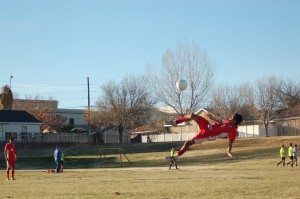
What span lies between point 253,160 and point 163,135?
40836 mm

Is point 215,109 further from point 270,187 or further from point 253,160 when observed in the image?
point 270,187

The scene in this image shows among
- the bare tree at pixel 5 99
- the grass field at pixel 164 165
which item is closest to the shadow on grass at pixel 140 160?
the grass field at pixel 164 165

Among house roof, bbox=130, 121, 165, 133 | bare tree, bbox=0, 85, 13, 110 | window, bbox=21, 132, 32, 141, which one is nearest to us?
window, bbox=21, 132, 32, 141

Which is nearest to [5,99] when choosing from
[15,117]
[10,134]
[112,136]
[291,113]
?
[15,117]

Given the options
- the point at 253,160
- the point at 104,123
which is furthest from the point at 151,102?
the point at 253,160

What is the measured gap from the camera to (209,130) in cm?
1678

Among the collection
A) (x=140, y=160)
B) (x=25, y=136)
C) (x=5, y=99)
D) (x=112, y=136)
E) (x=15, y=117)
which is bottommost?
(x=140, y=160)

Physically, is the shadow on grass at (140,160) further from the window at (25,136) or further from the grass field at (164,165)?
the window at (25,136)

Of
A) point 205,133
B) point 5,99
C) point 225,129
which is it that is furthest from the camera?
point 5,99

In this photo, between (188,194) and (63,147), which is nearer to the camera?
(188,194)

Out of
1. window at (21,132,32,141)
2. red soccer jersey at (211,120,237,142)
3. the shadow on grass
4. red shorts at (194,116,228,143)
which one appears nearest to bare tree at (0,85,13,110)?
window at (21,132,32,141)

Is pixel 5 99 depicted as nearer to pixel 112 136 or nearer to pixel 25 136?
pixel 25 136

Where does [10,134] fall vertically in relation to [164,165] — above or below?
above

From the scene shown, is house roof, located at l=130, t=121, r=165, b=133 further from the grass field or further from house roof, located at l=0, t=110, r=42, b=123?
the grass field
